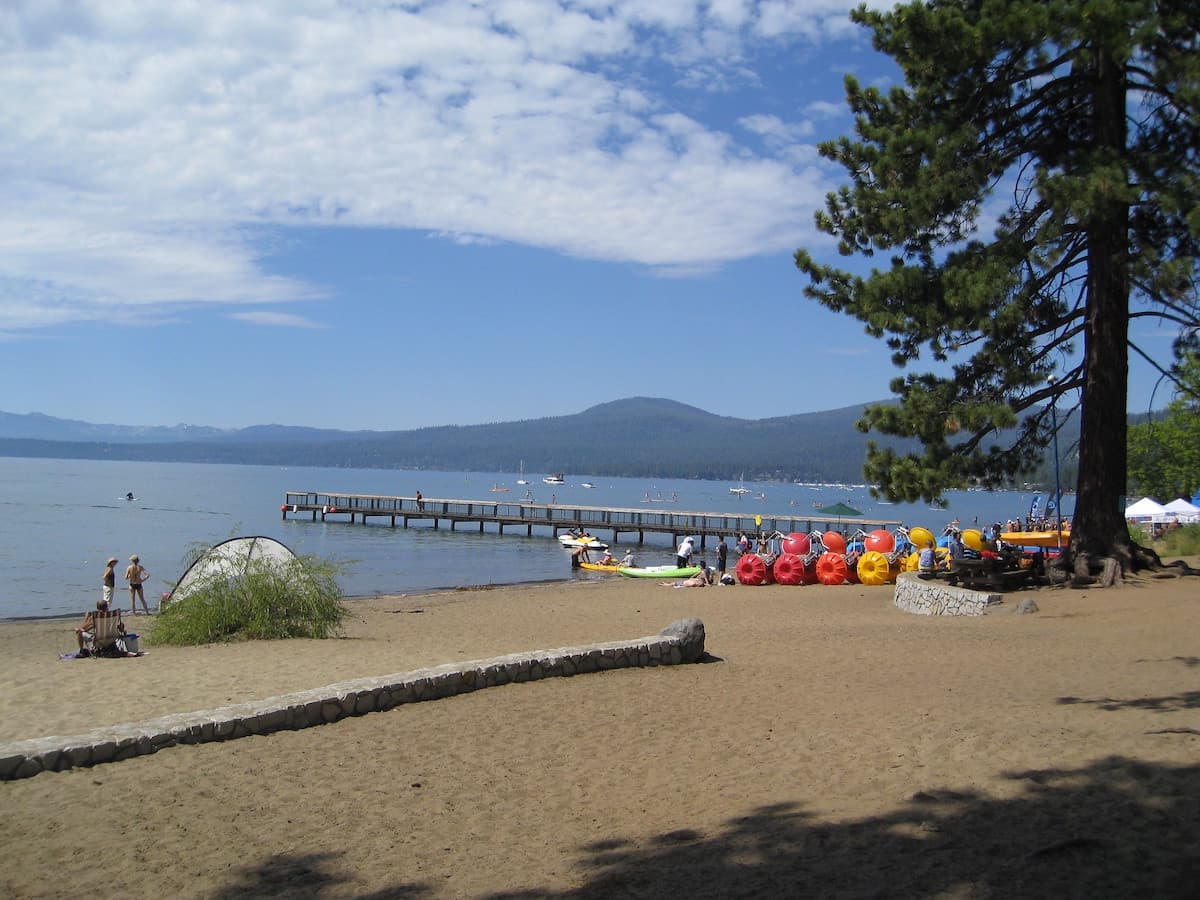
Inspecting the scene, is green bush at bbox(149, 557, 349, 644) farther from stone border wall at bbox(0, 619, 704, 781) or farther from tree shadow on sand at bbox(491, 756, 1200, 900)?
tree shadow on sand at bbox(491, 756, 1200, 900)

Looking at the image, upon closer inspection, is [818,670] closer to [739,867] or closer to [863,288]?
[739,867]

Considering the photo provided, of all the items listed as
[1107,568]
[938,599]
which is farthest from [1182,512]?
[938,599]

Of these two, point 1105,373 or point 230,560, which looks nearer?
point 230,560

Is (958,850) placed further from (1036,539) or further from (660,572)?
(660,572)

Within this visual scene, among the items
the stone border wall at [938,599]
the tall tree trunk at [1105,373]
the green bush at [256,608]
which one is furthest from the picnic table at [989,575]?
the green bush at [256,608]

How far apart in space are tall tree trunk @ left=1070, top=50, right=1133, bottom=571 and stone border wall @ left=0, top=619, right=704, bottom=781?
310 inches

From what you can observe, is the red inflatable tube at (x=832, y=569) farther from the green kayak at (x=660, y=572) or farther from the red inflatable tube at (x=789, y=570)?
the green kayak at (x=660, y=572)

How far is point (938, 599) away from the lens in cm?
1523

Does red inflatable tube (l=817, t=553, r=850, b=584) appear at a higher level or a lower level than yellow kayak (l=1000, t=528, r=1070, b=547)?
lower

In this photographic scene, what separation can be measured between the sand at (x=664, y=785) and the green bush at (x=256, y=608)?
199 centimetres

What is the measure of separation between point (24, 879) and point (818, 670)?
746 centimetres

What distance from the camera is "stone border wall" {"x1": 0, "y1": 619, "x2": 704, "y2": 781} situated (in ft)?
21.0

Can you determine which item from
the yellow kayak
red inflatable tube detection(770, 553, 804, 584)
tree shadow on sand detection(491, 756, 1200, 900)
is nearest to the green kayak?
red inflatable tube detection(770, 553, 804, 584)

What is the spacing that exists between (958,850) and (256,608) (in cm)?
1089
